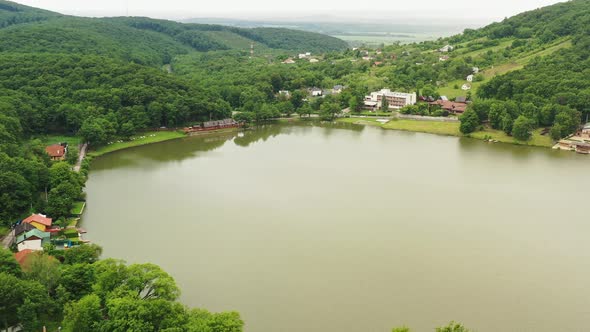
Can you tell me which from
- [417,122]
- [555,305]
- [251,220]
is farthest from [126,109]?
[555,305]

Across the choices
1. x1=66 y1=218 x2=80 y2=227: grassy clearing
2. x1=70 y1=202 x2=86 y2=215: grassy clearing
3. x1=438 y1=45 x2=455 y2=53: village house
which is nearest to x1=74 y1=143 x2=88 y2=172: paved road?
x1=70 y1=202 x2=86 y2=215: grassy clearing

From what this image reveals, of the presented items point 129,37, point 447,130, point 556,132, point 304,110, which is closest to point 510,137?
point 556,132

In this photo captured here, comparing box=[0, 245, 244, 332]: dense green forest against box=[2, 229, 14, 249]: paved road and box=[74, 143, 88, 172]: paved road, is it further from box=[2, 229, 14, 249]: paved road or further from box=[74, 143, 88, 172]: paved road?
box=[74, 143, 88, 172]: paved road

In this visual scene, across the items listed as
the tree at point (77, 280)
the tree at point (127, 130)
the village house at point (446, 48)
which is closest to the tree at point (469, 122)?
the tree at point (127, 130)

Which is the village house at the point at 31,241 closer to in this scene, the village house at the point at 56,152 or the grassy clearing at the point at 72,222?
the grassy clearing at the point at 72,222

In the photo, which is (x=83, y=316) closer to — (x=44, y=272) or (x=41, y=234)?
(x=44, y=272)

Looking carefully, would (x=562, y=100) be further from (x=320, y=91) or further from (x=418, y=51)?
(x=418, y=51)
